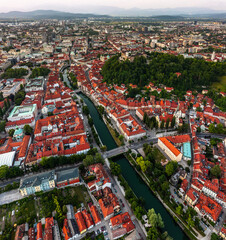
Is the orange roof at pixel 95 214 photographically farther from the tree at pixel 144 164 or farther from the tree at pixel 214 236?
the tree at pixel 214 236

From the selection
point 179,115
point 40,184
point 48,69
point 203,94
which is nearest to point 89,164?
point 40,184

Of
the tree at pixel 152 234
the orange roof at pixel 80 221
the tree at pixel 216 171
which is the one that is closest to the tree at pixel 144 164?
the tree at pixel 152 234

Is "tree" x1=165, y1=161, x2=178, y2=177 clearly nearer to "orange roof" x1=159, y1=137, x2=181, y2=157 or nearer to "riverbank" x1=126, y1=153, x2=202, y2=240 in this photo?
"orange roof" x1=159, y1=137, x2=181, y2=157

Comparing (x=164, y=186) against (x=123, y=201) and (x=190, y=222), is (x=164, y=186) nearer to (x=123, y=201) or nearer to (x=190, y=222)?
(x=190, y=222)

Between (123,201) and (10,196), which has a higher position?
(123,201)

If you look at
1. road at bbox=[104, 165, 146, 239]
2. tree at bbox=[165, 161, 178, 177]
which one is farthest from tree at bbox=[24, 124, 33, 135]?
tree at bbox=[165, 161, 178, 177]

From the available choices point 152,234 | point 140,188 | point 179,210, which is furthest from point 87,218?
point 179,210
